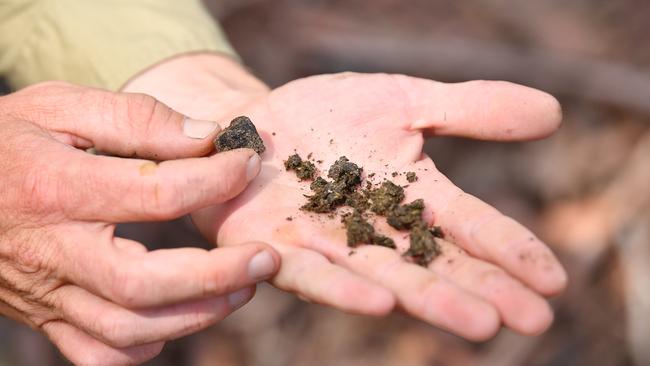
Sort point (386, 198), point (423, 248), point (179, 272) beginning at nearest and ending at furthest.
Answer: point (179, 272) → point (423, 248) → point (386, 198)

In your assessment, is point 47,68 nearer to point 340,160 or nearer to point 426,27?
point 340,160

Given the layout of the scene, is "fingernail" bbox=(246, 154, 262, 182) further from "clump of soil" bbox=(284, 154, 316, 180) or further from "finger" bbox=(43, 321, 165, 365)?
"finger" bbox=(43, 321, 165, 365)

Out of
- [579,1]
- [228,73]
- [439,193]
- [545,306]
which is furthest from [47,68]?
[579,1]

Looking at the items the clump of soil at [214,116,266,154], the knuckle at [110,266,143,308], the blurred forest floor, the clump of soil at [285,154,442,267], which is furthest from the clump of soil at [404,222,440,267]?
the blurred forest floor

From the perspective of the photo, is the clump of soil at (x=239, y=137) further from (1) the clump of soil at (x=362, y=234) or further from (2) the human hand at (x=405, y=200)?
(1) the clump of soil at (x=362, y=234)

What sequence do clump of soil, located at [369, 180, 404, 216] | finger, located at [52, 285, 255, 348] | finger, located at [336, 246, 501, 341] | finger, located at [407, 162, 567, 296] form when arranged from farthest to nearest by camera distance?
clump of soil, located at [369, 180, 404, 216] < finger, located at [52, 285, 255, 348] < finger, located at [407, 162, 567, 296] < finger, located at [336, 246, 501, 341]

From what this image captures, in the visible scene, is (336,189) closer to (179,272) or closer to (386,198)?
(386,198)

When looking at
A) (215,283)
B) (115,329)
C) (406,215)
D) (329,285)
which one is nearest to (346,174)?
(406,215)
